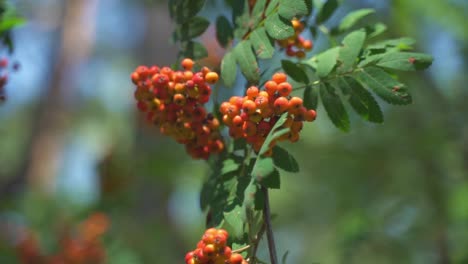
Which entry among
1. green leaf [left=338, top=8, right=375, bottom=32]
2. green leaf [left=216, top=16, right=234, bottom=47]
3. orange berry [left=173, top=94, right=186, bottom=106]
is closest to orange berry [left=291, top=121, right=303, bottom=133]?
orange berry [left=173, top=94, right=186, bottom=106]

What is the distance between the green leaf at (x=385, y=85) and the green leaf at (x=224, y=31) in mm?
382

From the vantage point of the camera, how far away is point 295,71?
1.50m

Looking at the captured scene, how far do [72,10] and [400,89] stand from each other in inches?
286

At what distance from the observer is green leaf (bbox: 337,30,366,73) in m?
1.44

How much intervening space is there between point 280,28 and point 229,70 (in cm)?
18

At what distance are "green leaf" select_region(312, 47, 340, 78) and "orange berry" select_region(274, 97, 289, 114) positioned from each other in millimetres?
231

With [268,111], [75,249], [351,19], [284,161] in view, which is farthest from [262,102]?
[75,249]

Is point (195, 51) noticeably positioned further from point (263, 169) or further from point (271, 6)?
point (263, 169)

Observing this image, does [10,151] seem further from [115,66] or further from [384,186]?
[384,186]

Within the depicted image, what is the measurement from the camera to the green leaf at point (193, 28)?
157 centimetres

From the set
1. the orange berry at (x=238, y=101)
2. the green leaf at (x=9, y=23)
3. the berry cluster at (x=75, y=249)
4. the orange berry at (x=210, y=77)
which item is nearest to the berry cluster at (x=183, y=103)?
the orange berry at (x=210, y=77)

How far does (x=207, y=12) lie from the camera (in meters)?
2.60

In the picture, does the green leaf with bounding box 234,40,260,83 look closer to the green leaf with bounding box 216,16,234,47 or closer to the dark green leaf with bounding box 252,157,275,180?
the green leaf with bounding box 216,16,234,47

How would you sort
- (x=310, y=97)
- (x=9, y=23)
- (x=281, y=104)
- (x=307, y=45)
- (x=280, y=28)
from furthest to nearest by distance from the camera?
(x=9, y=23) < (x=307, y=45) < (x=310, y=97) < (x=280, y=28) < (x=281, y=104)
